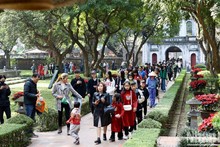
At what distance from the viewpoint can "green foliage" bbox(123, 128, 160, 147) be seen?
6930mm

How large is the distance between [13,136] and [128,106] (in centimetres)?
273

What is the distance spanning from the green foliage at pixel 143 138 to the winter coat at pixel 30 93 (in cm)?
287

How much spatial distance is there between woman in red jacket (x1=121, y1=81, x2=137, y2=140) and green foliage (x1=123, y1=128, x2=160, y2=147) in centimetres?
91

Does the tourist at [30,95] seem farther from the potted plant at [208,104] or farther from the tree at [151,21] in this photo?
the tree at [151,21]

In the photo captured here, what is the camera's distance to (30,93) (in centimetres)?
962

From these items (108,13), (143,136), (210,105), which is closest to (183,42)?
(108,13)

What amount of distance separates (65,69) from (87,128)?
30.8 meters

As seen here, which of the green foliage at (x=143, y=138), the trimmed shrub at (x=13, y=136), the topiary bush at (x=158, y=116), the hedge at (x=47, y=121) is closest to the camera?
the green foliage at (x=143, y=138)

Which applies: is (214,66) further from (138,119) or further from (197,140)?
(197,140)

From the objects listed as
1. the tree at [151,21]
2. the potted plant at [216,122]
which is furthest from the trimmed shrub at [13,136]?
the tree at [151,21]

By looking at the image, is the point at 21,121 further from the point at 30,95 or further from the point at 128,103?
the point at 128,103

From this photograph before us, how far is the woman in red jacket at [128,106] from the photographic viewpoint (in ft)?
30.5

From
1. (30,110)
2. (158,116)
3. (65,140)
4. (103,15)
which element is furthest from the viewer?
(103,15)

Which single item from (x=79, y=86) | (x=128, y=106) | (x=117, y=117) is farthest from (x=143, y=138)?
(x=79, y=86)
